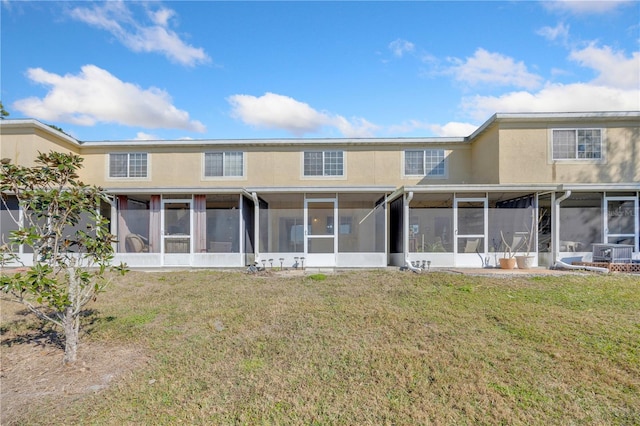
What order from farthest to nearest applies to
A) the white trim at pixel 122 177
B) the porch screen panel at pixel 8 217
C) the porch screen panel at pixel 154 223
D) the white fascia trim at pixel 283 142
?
the white trim at pixel 122 177 → the white fascia trim at pixel 283 142 → the porch screen panel at pixel 8 217 → the porch screen panel at pixel 154 223

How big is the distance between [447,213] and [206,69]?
11.0 meters

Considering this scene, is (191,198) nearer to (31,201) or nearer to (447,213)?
(31,201)

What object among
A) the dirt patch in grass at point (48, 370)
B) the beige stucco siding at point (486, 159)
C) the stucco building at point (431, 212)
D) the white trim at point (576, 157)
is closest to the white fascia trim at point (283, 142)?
the beige stucco siding at point (486, 159)

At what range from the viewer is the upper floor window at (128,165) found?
15.2 metres

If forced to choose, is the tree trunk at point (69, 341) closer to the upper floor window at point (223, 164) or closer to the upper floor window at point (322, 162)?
the upper floor window at point (223, 164)

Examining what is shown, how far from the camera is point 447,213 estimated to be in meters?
11.1

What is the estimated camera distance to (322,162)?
15.0 metres

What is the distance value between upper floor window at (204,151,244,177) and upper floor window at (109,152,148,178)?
287cm

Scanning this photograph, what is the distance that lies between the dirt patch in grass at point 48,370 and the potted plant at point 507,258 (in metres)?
10.1

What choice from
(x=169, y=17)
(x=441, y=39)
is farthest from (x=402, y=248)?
(x=169, y=17)

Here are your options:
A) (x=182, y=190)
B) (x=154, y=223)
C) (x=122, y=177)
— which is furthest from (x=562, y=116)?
(x=122, y=177)

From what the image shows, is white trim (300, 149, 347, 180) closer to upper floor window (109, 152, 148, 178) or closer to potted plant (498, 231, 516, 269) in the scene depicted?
potted plant (498, 231, 516, 269)

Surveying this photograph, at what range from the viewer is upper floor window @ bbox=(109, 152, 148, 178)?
15180 mm

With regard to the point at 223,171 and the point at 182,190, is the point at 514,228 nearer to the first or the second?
the point at 182,190
